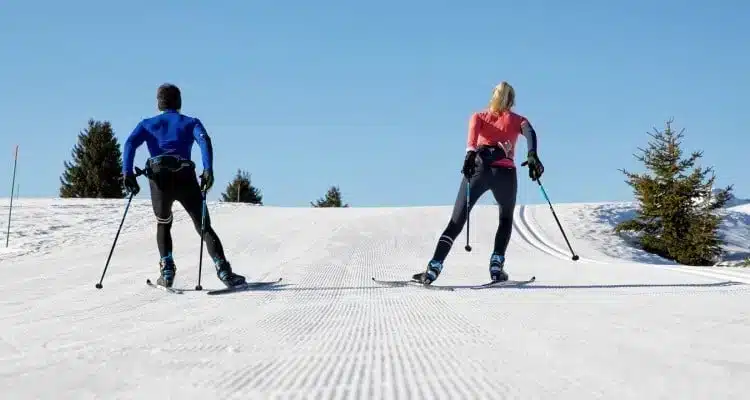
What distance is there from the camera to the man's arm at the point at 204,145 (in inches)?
255

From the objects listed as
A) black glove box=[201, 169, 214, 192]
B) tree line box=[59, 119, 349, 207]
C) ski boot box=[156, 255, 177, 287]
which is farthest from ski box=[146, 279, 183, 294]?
tree line box=[59, 119, 349, 207]

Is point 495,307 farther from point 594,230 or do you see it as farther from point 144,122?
point 594,230

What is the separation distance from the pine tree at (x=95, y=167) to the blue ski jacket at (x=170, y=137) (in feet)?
151

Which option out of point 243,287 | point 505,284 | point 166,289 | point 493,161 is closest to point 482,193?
point 493,161

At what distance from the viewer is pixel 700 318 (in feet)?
11.4

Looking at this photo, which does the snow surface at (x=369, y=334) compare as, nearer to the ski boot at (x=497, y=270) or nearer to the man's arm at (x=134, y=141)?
the ski boot at (x=497, y=270)

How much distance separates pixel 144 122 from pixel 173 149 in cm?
38

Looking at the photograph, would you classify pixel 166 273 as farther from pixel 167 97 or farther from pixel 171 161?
pixel 167 97

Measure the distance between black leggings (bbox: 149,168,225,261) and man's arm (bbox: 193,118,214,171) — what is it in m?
0.20

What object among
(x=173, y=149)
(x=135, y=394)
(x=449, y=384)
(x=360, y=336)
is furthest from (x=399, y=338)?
A: (x=173, y=149)

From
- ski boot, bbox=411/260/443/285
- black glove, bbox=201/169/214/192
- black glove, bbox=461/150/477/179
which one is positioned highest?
black glove, bbox=461/150/477/179

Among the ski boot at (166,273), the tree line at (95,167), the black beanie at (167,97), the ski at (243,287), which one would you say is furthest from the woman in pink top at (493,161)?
the tree line at (95,167)

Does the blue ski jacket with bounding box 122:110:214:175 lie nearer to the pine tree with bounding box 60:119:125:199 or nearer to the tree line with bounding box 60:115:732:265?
the tree line with bounding box 60:115:732:265

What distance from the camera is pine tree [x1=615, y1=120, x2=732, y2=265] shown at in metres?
18.7
